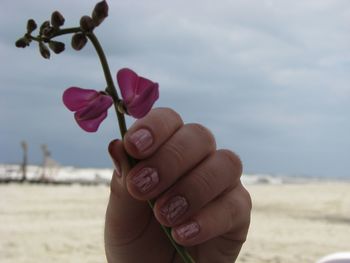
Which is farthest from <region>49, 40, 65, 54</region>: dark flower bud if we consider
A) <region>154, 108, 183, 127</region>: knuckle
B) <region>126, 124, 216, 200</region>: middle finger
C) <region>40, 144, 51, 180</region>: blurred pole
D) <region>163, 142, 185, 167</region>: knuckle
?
<region>40, 144, 51, 180</region>: blurred pole

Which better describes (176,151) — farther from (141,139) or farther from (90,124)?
(90,124)

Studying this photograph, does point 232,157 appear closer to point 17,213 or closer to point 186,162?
point 186,162

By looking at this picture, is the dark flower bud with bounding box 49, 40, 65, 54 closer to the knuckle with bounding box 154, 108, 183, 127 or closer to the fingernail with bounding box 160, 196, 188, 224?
the fingernail with bounding box 160, 196, 188, 224

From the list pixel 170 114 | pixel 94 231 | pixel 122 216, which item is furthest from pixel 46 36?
pixel 94 231

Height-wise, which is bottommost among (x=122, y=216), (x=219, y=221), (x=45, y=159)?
(x=45, y=159)

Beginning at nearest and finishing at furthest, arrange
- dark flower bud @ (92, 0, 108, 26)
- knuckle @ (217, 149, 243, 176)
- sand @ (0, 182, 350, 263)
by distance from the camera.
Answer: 1. dark flower bud @ (92, 0, 108, 26)
2. knuckle @ (217, 149, 243, 176)
3. sand @ (0, 182, 350, 263)
